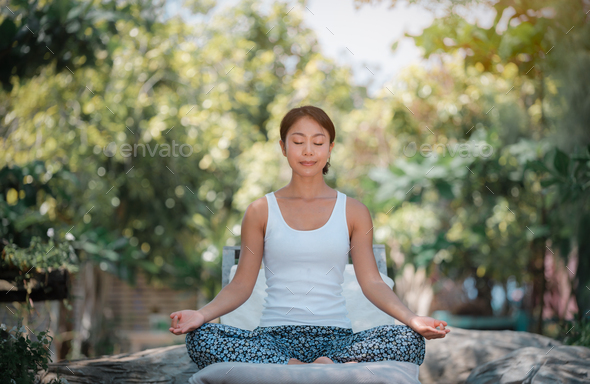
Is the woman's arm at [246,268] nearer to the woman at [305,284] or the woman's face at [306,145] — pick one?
the woman at [305,284]

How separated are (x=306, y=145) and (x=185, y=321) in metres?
0.81

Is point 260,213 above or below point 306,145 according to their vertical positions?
below

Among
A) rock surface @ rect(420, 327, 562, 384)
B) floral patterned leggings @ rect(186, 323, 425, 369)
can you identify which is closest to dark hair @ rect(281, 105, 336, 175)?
floral patterned leggings @ rect(186, 323, 425, 369)

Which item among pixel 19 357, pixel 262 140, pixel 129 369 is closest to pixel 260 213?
pixel 19 357

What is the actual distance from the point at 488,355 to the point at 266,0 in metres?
6.91

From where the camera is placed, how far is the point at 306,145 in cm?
209

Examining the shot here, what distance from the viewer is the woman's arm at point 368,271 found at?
189cm

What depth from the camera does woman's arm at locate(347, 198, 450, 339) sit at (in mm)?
1891

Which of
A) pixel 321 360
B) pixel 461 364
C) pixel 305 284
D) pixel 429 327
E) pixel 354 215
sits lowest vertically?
pixel 461 364

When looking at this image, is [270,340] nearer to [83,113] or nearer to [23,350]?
[23,350]

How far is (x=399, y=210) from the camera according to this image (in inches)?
237

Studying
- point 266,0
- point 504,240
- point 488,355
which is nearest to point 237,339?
point 488,355

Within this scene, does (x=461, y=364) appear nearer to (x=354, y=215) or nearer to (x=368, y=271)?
(x=368, y=271)

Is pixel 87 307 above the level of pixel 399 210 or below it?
below
